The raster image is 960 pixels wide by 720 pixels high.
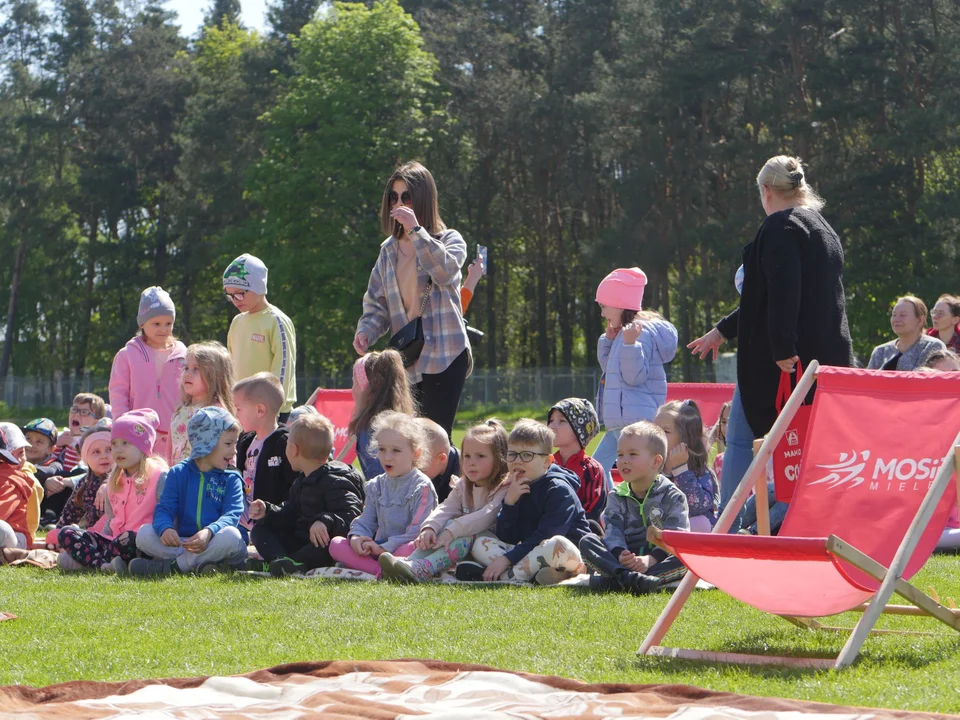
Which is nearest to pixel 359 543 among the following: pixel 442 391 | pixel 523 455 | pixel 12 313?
pixel 523 455

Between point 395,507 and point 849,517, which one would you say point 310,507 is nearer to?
point 395,507

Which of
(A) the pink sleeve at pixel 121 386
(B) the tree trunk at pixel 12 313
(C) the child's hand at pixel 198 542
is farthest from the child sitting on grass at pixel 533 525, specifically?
(B) the tree trunk at pixel 12 313

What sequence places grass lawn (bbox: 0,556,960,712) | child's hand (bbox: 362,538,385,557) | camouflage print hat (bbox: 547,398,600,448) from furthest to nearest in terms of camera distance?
1. camouflage print hat (bbox: 547,398,600,448)
2. child's hand (bbox: 362,538,385,557)
3. grass lawn (bbox: 0,556,960,712)

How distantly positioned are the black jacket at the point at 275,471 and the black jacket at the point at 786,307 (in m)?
3.14

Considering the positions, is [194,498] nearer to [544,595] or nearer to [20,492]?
[20,492]

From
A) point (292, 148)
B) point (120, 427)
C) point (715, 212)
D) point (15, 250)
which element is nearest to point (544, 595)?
point (120, 427)

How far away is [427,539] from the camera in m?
7.51

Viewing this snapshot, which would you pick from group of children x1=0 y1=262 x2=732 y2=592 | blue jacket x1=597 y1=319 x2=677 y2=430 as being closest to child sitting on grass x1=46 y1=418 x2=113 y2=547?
group of children x1=0 y1=262 x2=732 y2=592

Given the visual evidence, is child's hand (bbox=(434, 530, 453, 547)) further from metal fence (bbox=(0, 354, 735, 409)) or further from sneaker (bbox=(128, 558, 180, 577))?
metal fence (bbox=(0, 354, 735, 409))

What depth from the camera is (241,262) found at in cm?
985

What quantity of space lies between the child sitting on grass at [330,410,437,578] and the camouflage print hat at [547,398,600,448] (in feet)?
3.20

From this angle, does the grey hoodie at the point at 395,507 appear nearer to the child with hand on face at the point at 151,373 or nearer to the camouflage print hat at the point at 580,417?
the camouflage print hat at the point at 580,417

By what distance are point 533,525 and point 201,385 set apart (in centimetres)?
272

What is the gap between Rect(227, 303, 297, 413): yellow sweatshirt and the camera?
9.76 metres
